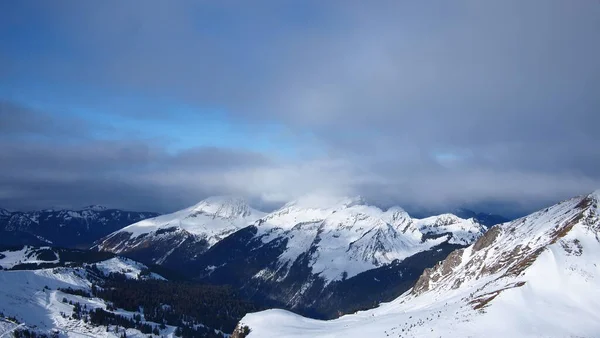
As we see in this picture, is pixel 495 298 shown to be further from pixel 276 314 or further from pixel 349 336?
pixel 276 314

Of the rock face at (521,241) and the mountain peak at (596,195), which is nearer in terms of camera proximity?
the rock face at (521,241)

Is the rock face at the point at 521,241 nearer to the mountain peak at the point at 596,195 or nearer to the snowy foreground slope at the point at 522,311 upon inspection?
the mountain peak at the point at 596,195

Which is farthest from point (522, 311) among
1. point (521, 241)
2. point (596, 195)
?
point (521, 241)

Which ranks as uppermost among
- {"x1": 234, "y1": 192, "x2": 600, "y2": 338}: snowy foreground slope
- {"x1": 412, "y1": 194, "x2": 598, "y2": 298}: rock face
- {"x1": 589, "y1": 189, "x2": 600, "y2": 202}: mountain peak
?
{"x1": 589, "y1": 189, "x2": 600, "y2": 202}: mountain peak

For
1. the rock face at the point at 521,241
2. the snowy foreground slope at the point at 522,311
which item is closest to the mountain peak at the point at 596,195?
the rock face at the point at 521,241

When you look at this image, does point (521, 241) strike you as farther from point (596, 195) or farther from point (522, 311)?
point (522, 311)

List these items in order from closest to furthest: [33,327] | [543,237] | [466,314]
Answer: [466,314] → [543,237] → [33,327]

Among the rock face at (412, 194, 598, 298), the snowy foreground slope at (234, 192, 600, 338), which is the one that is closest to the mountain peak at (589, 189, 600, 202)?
the rock face at (412, 194, 598, 298)

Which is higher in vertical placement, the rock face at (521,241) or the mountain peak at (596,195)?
the mountain peak at (596,195)

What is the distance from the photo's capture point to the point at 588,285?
283 ft

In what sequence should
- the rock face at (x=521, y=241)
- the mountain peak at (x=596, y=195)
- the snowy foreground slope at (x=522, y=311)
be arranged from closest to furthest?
the snowy foreground slope at (x=522, y=311)
the rock face at (x=521, y=241)
the mountain peak at (x=596, y=195)

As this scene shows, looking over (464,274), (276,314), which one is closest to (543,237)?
(464,274)

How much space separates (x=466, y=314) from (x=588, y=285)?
3445cm

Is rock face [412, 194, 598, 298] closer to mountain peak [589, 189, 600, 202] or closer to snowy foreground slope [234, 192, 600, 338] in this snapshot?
mountain peak [589, 189, 600, 202]
